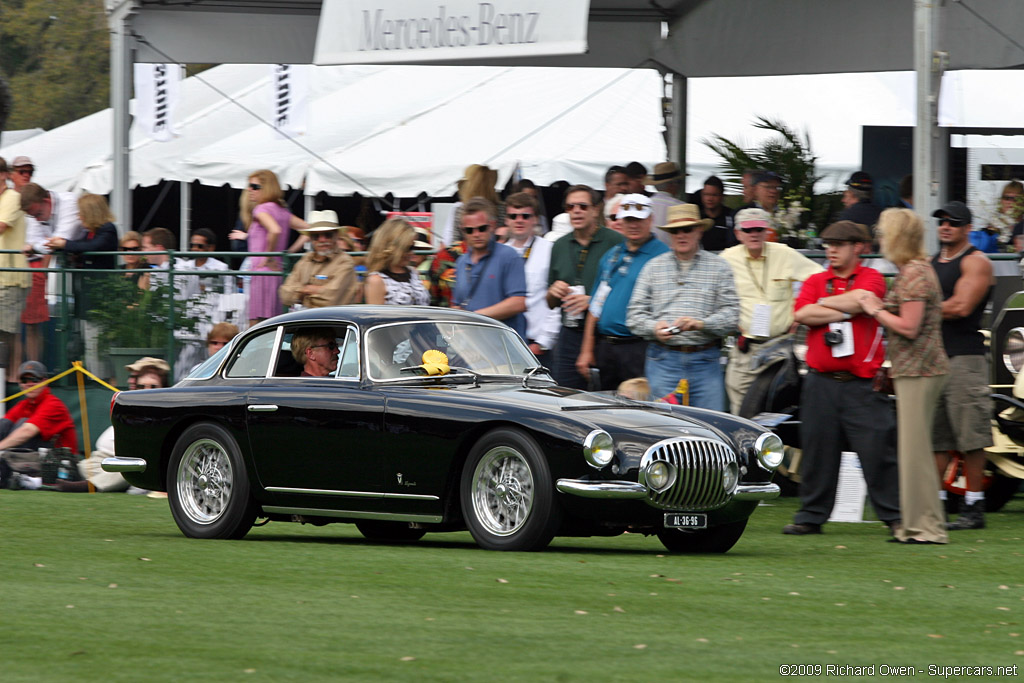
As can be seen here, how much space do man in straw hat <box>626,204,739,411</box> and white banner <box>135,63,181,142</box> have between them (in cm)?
1223

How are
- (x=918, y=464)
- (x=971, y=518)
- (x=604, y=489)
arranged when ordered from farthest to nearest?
(x=971, y=518) → (x=918, y=464) → (x=604, y=489)

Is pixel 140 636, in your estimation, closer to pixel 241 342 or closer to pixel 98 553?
pixel 98 553

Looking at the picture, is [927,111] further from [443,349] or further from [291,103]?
[291,103]

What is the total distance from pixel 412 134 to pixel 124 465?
14.6m

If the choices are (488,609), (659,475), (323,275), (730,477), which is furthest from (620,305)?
(488,609)

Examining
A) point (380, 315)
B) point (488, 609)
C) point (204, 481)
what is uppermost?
point (380, 315)

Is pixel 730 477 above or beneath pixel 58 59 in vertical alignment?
beneath

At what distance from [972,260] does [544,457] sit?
3.60 metres

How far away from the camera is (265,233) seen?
15.1 m

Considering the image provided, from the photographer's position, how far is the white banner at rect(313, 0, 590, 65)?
1431 centimetres

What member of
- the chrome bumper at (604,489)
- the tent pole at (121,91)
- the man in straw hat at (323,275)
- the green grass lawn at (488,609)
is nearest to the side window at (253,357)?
the green grass lawn at (488,609)

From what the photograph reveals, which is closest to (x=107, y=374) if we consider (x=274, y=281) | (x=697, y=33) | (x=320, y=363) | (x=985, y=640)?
(x=274, y=281)

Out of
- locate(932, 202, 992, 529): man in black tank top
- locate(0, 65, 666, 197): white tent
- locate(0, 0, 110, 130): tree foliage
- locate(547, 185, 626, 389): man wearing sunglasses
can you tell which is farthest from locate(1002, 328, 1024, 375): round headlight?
locate(0, 0, 110, 130): tree foliage

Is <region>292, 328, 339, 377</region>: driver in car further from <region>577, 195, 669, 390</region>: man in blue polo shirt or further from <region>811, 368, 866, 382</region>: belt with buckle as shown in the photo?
<region>811, 368, 866, 382</region>: belt with buckle
